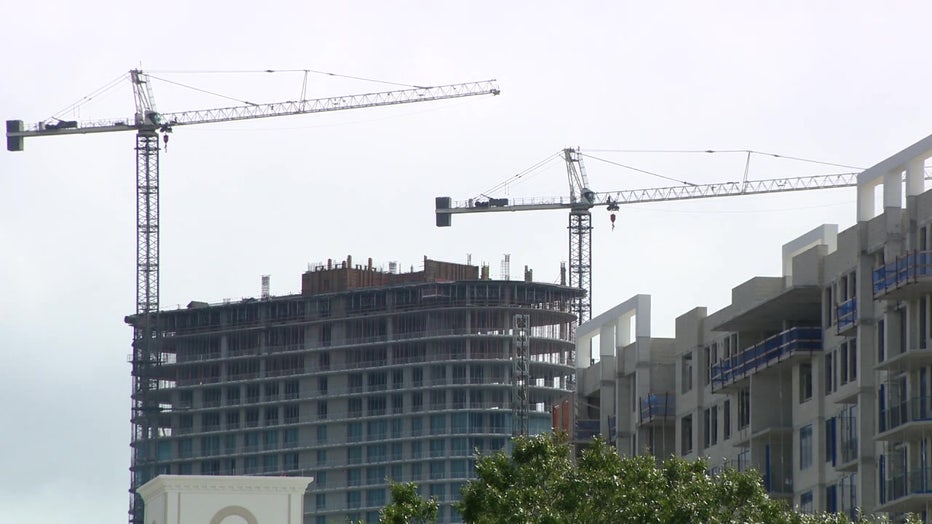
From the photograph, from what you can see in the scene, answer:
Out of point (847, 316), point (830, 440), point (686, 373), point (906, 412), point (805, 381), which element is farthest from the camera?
point (686, 373)

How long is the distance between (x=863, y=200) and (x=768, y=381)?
575 inches

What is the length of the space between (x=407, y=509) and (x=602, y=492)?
608cm

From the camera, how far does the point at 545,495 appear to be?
69000 millimetres

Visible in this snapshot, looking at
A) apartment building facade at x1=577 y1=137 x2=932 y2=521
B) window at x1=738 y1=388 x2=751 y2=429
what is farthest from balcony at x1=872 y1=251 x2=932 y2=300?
window at x1=738 y1=388 x2=751 y2=429

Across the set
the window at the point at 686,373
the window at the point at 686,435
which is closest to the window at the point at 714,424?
the window at the point at 686,373

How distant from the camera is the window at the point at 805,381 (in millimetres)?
107756

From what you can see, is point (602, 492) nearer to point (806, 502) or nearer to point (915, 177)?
point (915, 177)

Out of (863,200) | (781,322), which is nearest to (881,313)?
(863,200)

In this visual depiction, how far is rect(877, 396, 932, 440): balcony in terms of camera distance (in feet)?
306

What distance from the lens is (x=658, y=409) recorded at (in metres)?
128

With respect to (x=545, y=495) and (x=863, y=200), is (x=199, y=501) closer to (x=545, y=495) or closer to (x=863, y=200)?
(x=545, y=495)

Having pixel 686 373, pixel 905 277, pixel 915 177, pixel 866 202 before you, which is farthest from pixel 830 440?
pixel 686 373

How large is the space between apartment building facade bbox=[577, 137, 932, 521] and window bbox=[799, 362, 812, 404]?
0.15 ft

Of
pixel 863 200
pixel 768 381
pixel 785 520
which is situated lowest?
pixel 785 520
